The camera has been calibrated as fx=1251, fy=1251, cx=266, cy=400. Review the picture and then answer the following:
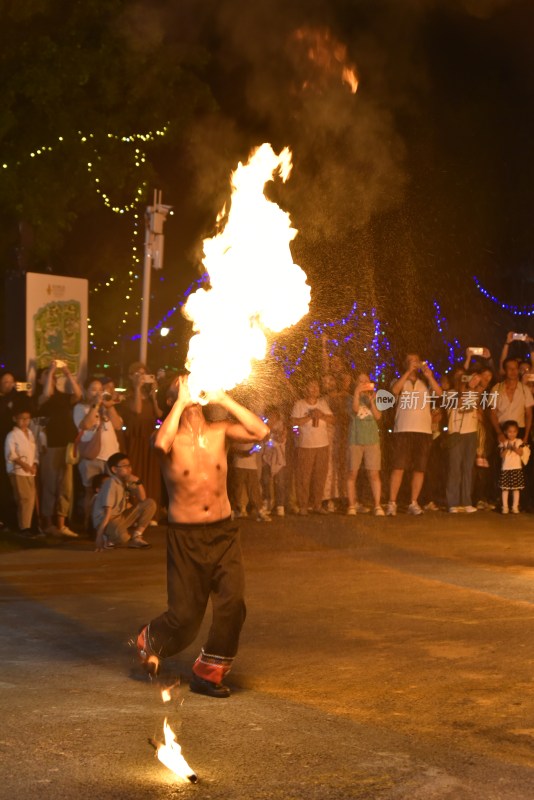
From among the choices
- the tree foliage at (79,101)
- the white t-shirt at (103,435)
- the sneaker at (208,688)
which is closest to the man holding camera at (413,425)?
the white t-shirt at (103,435)

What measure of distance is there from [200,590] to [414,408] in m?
8.83

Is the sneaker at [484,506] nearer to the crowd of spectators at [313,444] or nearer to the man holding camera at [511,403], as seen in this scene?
the crowd of spectators at [313,444]

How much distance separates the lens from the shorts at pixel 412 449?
50.1 ft

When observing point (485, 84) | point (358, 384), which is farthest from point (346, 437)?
point (485, 84)

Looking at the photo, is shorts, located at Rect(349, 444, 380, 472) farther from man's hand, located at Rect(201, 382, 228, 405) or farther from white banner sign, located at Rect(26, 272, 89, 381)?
man's hand, located at Rect(201, 382, 228, 405)

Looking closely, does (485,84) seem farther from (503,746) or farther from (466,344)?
(503,746)

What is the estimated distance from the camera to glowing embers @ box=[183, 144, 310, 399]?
22.4ft

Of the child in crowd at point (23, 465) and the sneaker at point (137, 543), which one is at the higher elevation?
the child in crowd at point (23, 465)

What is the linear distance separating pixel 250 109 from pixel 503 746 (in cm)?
1367

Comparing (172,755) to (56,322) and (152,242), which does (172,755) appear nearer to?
(56,322)

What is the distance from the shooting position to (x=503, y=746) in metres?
5.51

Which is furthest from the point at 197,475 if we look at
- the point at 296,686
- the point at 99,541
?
the point at 99,541

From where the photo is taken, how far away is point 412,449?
15.3 m

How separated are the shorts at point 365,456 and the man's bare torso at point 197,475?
329 inches
